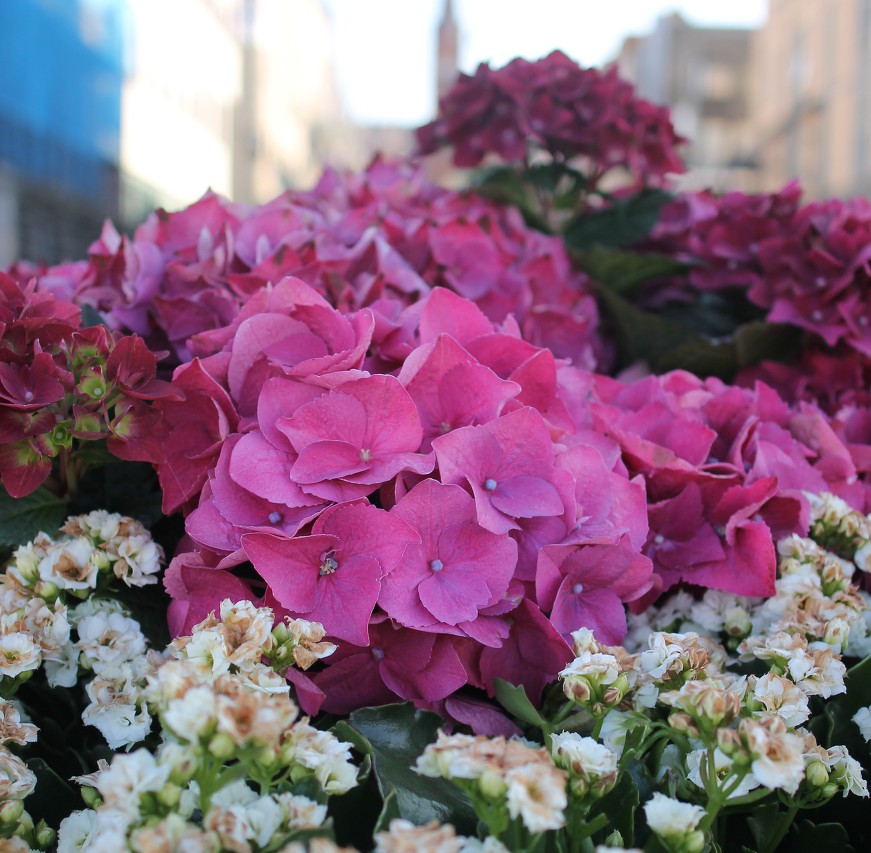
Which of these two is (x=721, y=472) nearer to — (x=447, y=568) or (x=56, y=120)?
(x=447, y=568)

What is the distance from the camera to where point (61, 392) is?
2.02ft

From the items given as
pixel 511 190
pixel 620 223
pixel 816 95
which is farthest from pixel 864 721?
pixel 816 95

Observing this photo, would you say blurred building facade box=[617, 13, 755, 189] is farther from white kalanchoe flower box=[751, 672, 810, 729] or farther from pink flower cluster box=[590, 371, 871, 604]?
white kalanchoe flower box=[751, 672, 810, 729]

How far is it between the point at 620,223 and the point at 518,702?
0.94m

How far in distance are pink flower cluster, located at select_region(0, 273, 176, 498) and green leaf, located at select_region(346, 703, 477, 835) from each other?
26 centimetres

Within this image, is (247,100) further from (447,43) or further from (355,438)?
(355,438)

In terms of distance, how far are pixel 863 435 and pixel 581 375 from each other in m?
0.37

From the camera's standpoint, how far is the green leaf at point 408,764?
1.73ft

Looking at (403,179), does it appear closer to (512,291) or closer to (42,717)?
(512,291)

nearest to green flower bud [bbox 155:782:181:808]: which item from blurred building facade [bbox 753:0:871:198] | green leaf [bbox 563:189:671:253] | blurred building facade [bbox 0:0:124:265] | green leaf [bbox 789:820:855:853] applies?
green leaf [bbox 789:820:855:853]

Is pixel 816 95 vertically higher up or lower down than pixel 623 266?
lower down

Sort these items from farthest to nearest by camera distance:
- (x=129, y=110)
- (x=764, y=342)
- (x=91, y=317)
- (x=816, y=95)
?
(x=816, y=95), (x=129, y=110), (x=764, y=342), (x=91, y=317)

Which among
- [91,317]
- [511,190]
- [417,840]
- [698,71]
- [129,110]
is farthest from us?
[698,71]

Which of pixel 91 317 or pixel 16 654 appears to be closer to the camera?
pixel 16 654
